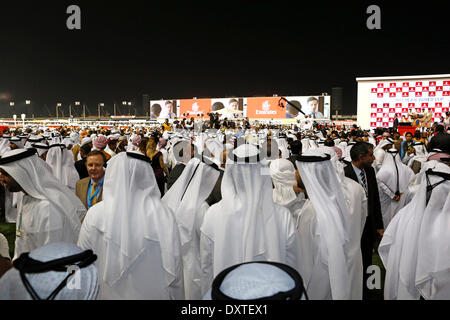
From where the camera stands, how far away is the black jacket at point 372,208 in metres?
3.97

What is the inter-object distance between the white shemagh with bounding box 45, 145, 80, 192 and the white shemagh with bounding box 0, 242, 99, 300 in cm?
489

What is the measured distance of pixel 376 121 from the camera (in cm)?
2012

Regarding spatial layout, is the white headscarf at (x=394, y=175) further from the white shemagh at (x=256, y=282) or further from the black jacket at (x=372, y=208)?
the white shemagh at (x=256, y=282)

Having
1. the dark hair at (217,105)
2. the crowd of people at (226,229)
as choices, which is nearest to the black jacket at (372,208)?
the crowd of people at (226,229)

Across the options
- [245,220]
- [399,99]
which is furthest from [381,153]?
[399,99]

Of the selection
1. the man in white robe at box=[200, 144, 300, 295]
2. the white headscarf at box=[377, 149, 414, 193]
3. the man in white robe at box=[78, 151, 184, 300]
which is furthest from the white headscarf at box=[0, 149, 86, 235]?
the white headscarf at box=[377, 149, 414, 193]

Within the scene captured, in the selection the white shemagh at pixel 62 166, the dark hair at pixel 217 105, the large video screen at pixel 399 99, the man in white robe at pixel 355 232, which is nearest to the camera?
the man in white robe at pixel 355 232

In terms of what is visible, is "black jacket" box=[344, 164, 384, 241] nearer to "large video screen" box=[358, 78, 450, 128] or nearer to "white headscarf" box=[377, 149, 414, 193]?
"white headscarf" box=[377, 149, 414, 193]

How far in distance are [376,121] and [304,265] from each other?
63.7ft

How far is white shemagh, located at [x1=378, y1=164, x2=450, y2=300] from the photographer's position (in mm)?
2584

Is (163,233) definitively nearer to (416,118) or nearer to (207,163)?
(207,163)

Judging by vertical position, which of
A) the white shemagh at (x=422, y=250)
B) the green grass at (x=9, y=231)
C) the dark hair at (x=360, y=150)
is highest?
the dark hair at (x=360, y=150)

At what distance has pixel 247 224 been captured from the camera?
2.46 metres

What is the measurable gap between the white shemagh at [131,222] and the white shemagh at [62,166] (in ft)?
12.2
